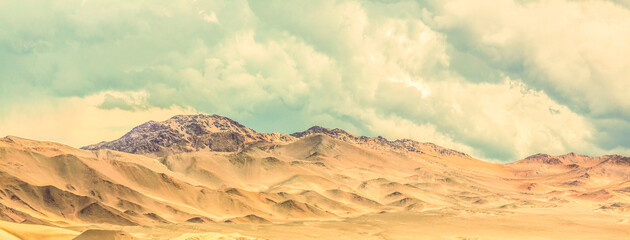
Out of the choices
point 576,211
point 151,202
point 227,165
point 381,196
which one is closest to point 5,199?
point 151,202

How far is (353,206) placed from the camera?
15325cm

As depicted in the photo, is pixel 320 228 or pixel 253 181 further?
pixel 253 181

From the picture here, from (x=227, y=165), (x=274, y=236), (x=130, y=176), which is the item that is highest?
(x=227, y=165)

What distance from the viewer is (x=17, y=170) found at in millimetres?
111938

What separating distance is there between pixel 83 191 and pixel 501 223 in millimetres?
90631

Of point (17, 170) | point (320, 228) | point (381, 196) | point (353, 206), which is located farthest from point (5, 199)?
point (381, 196)

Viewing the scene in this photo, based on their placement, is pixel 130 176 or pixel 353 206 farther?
pixel 353 206

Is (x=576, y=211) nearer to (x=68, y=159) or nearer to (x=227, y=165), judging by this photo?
(x=227, y=165)

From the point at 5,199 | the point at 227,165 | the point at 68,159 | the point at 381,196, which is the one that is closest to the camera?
the point at 5,199

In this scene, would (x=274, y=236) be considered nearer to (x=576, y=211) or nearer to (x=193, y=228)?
(x=193, y=228)

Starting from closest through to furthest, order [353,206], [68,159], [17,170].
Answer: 1. [17,170]
2. [68,159]
3. [353,206]

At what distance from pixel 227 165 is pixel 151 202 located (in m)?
80.4

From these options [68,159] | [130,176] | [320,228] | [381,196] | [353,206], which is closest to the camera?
[320,228]

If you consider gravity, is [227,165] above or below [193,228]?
above
